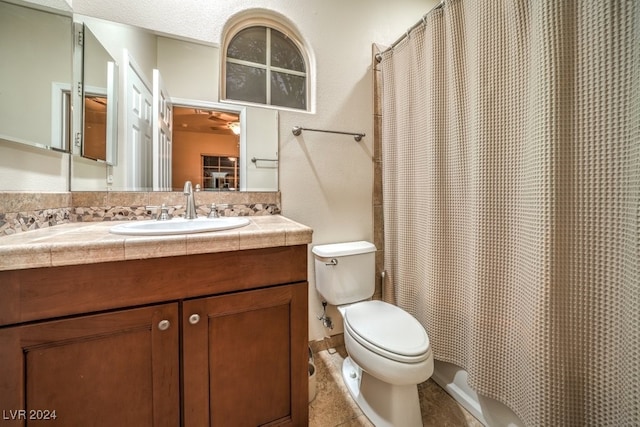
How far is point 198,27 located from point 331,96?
0.81 metres

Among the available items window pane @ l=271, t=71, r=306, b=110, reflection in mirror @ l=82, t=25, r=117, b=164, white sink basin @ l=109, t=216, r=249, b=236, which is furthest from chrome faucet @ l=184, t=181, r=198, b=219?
window pane @ l=271, t=71, r=306, b=110

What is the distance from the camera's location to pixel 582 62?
2.38 feet

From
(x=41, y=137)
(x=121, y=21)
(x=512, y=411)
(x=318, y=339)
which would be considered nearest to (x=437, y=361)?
(x=512, y=411)

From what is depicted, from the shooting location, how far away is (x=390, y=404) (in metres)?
1.05

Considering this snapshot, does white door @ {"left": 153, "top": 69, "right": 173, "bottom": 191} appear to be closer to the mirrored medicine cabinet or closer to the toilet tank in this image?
the mirrored medicine cabinet

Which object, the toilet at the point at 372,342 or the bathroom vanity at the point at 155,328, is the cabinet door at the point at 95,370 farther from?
the toilet at the point at 372,342

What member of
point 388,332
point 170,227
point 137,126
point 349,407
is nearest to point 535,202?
point 388,332

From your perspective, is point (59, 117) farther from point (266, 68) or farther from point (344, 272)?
point (344, 272)

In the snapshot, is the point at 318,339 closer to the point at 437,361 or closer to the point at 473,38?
the point at 437,361

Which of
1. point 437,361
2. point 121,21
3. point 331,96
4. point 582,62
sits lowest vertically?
point 437,361

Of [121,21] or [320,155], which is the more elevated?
[121,21]

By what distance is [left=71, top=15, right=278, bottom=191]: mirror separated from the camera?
1125 mm

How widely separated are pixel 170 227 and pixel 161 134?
1.82 feet

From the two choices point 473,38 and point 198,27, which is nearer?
point 473,38
